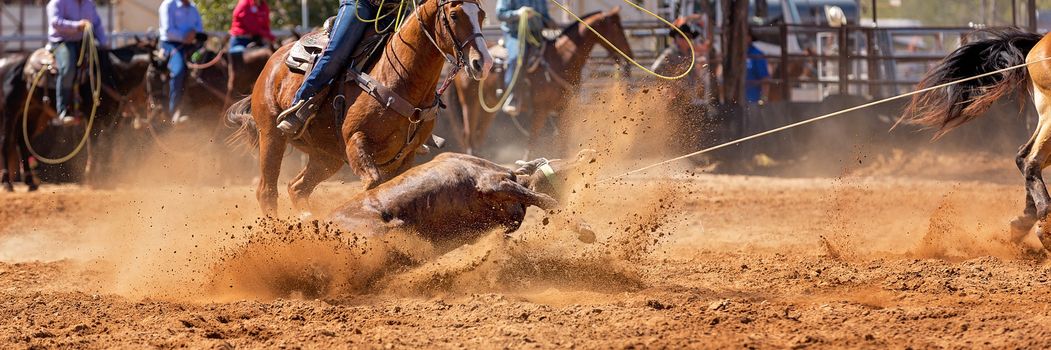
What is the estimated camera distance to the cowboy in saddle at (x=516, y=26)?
13.7 meters

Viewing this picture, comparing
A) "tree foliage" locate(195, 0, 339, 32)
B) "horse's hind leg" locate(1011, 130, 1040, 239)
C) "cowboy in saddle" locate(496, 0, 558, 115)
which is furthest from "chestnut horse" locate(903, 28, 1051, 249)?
"tree foliage" locate(195, 0, 339, 32)

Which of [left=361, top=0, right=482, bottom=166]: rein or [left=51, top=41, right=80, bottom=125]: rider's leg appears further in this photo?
[left=51, top=41, right=80, bottom=125]: rider's leg

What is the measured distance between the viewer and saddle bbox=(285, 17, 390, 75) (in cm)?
753

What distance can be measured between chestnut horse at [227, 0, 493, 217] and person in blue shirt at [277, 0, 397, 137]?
126 millimetres

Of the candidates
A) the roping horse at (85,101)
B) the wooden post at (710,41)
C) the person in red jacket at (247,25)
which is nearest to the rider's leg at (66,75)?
the roping horse at (85,101)

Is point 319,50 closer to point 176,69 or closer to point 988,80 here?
point 988,80

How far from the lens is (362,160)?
23.3ft

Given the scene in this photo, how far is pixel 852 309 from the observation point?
555cm

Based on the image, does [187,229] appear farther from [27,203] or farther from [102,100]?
[102,100]

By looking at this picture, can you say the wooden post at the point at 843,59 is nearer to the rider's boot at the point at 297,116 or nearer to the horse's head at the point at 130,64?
the horse's head at the point at 130,64

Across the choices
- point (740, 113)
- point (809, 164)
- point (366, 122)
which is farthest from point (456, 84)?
point (366, 122)

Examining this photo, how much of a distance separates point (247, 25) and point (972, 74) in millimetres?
7960

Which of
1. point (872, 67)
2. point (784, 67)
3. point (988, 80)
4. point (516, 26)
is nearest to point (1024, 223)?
point (988, 80)

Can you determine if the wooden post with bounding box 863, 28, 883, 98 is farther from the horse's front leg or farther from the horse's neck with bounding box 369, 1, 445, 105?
the horse's front leg
